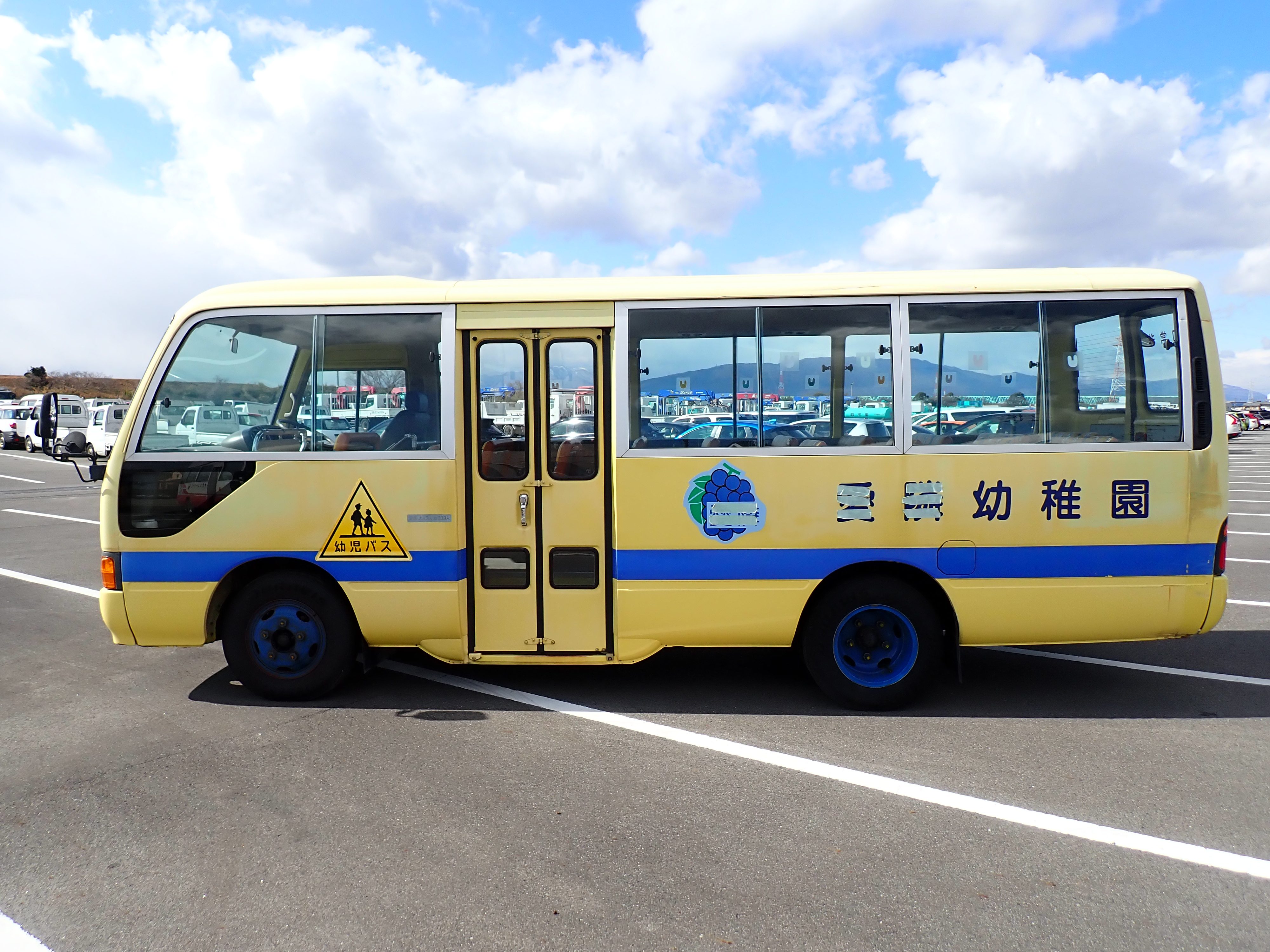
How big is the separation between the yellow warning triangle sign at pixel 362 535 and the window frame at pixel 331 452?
286 millimetres

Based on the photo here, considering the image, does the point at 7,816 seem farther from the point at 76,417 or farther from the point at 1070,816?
the point at 76,417

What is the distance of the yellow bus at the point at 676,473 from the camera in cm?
514

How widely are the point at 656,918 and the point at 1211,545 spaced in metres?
4.27

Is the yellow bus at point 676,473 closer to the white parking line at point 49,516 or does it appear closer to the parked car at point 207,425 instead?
the parked car at point 207,425

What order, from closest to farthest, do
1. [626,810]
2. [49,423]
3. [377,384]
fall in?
[626,810], [377,384], [49,423]

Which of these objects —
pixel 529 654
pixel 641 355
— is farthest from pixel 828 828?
pixel 641 355

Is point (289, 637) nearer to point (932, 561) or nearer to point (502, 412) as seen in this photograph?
point (502, 412)

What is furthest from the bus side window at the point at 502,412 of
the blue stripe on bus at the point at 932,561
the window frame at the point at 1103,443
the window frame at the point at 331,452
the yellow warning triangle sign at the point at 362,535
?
the window frame at the point at 1103,443

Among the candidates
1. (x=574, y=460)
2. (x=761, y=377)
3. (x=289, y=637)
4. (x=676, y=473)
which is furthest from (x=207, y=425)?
(x=761, y=377)

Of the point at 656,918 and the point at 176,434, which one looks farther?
the point at 176,434

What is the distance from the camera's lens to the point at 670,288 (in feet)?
17.3

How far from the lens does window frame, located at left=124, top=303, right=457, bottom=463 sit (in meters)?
5.27

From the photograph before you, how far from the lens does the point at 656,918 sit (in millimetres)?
3104

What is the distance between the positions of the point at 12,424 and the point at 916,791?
138 ft
